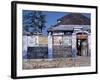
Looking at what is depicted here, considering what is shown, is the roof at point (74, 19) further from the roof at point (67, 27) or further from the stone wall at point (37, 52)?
the stone wall at point (37, 52)

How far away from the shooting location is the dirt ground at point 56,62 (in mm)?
1825

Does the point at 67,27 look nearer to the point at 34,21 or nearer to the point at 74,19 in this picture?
the point at 74,19

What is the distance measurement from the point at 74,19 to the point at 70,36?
16 cm

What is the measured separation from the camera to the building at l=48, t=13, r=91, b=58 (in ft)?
6.26

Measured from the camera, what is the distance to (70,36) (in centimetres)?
196

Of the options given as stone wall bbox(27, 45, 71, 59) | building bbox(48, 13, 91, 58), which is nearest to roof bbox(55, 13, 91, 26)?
building bbox(48, 13, 91, 58)

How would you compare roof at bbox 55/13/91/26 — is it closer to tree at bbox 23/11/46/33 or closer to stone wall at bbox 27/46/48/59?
tree at bbox 23/11/46/33

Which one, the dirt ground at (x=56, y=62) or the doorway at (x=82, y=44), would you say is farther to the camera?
the doorway at (x=82, y=44)

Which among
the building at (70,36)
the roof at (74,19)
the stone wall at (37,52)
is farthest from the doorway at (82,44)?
the stone wall at (37,52)

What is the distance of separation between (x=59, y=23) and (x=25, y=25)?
301 millimetres

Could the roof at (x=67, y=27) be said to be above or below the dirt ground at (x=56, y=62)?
above

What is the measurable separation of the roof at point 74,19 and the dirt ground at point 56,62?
1.02 ft
